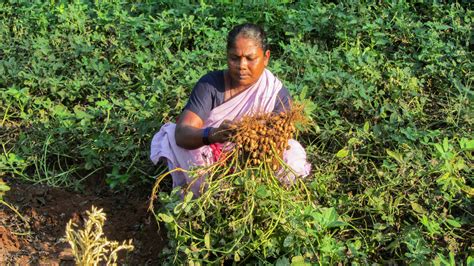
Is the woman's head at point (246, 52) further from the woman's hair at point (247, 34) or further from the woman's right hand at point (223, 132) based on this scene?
the woman's right hand at point (223, 132)

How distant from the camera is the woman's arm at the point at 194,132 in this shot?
3125mm

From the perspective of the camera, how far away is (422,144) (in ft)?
13.6

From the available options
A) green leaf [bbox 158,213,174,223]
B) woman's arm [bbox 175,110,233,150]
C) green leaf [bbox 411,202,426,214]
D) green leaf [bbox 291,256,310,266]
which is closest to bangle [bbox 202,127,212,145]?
woman's arm [bbox 175,110,233,150]

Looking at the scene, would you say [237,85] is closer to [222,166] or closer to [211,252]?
[222,166]

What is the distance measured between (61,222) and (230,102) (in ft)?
3.86

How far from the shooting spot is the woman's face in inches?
138

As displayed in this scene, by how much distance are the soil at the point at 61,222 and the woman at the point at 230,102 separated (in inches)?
14.9

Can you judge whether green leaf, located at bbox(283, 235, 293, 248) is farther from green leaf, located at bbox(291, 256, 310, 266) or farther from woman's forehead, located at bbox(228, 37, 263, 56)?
woman's forehead, located at bbox(228, 37, 263, 56)

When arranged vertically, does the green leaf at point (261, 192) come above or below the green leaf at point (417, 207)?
above

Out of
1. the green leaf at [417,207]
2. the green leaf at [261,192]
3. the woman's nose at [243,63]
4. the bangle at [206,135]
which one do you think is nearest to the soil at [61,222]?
the bangle at [206,135]

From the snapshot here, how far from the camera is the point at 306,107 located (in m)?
3.40

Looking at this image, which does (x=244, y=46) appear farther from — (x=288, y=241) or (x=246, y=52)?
(x=288, y=241)

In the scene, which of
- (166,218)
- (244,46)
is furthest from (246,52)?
(166,218)

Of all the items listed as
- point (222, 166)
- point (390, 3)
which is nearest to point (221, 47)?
point (390, 3)
